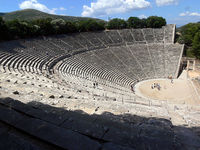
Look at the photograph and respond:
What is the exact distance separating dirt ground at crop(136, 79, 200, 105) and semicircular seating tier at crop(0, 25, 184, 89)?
2.18 meters

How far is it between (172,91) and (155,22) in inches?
1343

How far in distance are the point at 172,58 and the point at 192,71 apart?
5002 mm

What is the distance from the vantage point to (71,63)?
2488cm

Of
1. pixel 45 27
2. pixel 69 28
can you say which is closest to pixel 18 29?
pixel 45 27

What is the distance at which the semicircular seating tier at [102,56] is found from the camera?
21016mm

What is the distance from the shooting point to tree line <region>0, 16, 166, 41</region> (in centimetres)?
2785

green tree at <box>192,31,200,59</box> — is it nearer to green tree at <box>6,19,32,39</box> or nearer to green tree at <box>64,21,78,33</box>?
green tree at <box>64,21,78,33</box>

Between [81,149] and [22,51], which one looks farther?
[22,51]

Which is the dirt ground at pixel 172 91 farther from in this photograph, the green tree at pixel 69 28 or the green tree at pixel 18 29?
the green tree at pixel 18 29

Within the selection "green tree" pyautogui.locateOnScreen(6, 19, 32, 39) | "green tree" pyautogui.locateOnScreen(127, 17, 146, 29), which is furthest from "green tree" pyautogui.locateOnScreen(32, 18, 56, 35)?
"green tree" pyautogui.locateOnScreen(127, 17, 146, 29)

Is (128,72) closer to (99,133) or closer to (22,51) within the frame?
(22,51)

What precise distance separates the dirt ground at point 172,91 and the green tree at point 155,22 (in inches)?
1130

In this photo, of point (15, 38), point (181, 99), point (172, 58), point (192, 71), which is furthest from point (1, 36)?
point (192, 71)

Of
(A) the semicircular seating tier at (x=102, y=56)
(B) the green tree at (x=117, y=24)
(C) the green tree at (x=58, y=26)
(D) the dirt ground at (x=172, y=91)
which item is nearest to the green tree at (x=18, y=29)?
(A) the semicircular seating tier at (x=102, y=56)
